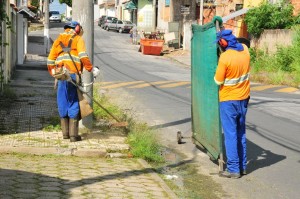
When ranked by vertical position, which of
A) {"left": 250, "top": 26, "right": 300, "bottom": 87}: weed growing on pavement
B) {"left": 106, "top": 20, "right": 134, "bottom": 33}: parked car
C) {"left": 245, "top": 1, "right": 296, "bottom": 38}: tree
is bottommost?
{"left": 250, "top": 26, "right": 300, "bottom": 87}: weed growing on pavement

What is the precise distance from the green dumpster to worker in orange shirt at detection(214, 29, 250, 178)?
0.33 ft

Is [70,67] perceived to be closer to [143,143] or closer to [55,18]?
[143,143]

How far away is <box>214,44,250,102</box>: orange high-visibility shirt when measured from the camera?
7277 millimetres

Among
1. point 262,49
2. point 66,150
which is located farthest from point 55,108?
point 262,49

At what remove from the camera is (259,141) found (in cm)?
991

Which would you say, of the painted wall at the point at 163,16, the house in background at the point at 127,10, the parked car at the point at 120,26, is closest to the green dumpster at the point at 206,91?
the painted wall at the point at 163,16

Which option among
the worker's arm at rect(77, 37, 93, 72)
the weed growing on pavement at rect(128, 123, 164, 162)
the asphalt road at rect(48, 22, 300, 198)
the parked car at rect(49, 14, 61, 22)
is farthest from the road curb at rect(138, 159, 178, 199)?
the parked car at rect(49, 14, 61, 22)

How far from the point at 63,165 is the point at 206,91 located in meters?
2.17

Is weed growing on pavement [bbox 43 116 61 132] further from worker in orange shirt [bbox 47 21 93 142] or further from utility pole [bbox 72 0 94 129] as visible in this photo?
worker in orange shirt [bbox 47 21 93 142]

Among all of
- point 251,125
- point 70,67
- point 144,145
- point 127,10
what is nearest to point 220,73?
point 144,145

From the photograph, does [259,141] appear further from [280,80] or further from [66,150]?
[280,80]

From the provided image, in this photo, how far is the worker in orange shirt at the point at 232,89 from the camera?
7.31m

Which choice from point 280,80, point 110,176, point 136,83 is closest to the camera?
point 110,176

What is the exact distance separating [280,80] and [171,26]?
890 inches
